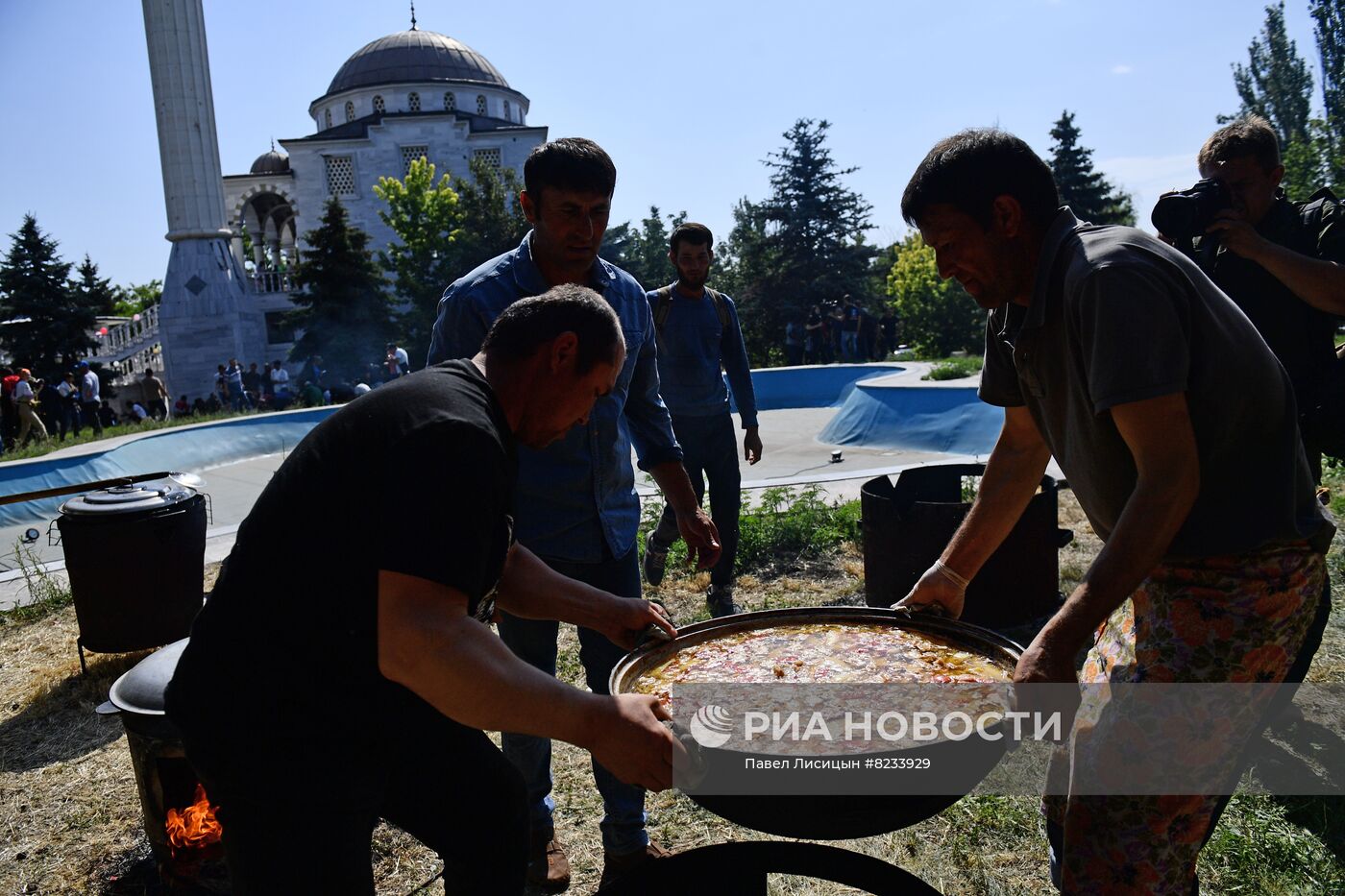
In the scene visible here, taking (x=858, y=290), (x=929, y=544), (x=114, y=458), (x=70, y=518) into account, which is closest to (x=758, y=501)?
(x=929, y=544)

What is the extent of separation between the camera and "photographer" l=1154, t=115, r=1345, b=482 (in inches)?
129

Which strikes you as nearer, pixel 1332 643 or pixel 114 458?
pixel 1332 643

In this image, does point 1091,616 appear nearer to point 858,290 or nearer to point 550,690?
point 550,690

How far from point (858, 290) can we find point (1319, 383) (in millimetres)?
37171

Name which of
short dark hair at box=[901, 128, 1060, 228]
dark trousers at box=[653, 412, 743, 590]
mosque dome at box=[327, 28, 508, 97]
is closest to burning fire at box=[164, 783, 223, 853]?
short dark hair at box=[901, 128, 1060, 228]

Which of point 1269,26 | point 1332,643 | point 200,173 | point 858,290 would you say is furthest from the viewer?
point 1269,26

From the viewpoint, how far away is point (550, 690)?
5.60 ft

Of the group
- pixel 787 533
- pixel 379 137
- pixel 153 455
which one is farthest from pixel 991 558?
pixel 379 137

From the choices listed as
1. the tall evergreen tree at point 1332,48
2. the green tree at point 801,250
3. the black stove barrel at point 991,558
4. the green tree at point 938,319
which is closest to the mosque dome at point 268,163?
the green tree at point 801,250

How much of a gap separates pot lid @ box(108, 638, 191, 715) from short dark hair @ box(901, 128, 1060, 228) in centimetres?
269

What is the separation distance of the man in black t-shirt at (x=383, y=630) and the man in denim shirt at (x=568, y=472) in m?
1.07

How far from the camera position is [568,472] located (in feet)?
10.2

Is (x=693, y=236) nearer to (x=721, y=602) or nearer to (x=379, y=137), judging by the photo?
(x=721, y=602)

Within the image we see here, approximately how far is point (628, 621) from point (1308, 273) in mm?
2723
